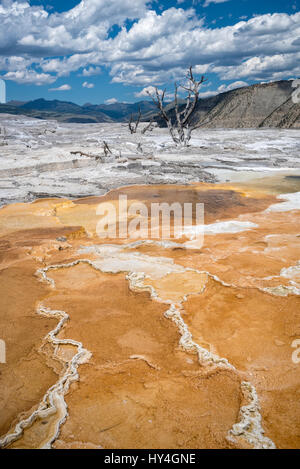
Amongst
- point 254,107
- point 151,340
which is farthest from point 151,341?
point 254,107

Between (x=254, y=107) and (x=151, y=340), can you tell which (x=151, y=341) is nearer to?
(x=151, y=340)

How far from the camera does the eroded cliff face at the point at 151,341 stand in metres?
1.59

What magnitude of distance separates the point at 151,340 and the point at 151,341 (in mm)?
10

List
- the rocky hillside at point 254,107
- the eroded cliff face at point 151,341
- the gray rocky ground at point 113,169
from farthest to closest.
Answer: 1. the rocky hillside at point 254,107
2. the gray rocky ground at point 113,169
3. the eroded cliff face at point 151,341

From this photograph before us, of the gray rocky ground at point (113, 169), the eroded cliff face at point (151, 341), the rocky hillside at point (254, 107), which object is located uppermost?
the rocky hillside at point (254, 107)

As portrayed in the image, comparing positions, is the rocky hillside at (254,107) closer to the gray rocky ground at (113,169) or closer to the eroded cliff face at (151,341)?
the gray rocky ground at (113,169)

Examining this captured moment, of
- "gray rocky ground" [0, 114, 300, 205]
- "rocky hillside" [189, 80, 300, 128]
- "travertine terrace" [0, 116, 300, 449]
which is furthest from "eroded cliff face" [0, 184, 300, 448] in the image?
"rocky hillside" [189, 80, 300, 128]

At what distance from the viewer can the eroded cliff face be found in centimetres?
159

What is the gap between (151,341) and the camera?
2.23 metres

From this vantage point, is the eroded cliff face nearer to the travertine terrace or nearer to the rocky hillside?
the travertine terrace

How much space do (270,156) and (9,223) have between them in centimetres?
869

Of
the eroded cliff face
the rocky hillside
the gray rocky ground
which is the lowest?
the eroded cliff face

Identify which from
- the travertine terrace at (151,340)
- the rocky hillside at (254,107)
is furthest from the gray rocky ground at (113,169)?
the rocky hillside at (254,107)

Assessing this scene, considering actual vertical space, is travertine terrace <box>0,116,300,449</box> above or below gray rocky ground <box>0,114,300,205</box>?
below
